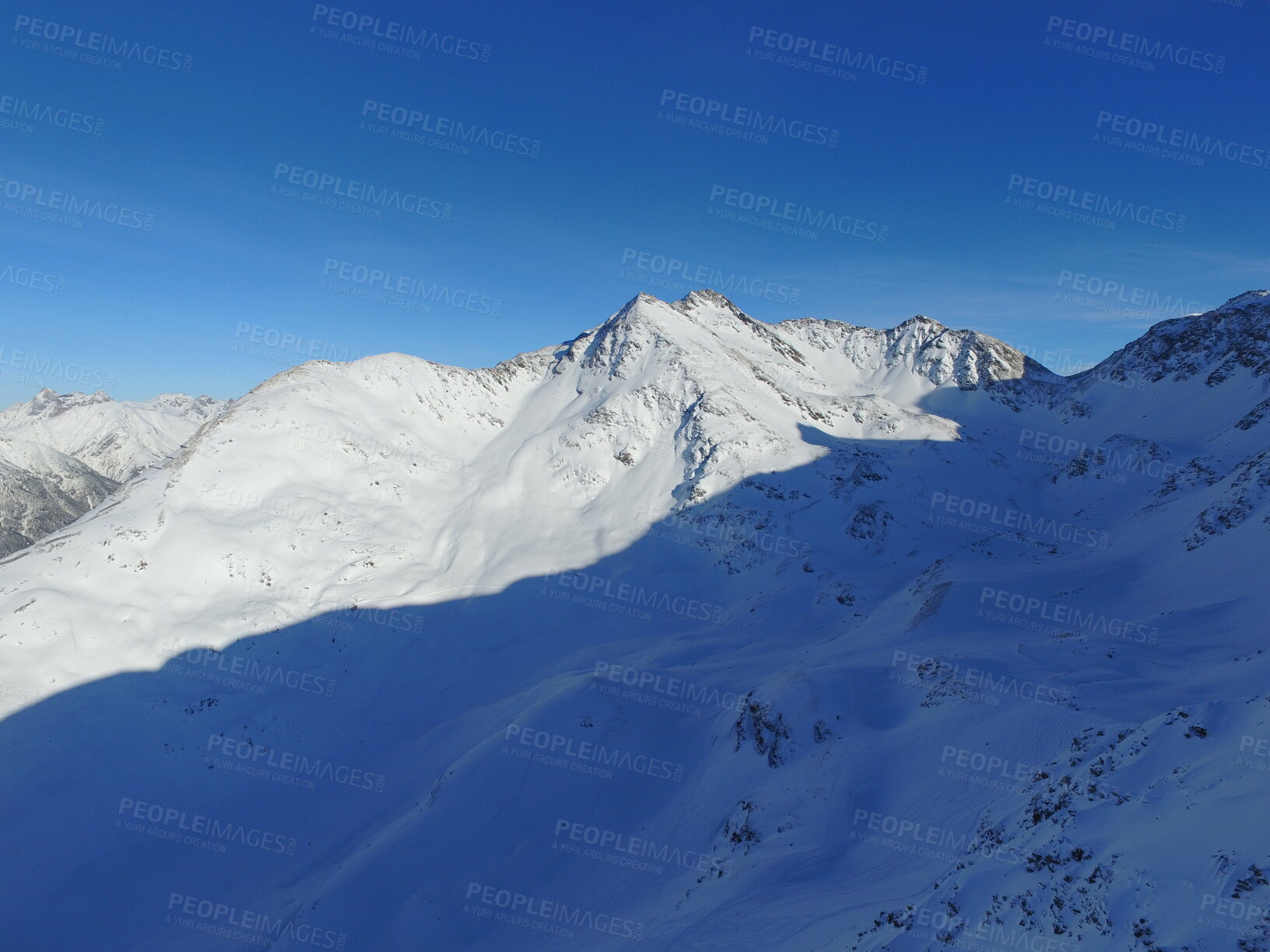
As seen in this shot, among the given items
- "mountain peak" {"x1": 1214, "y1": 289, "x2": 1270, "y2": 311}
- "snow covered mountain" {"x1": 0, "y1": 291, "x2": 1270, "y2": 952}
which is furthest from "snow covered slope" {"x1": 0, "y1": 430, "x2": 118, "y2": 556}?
"mountain peak" {"x1": 1214, "y1": 289, "x2": 1270, "y2": 311}

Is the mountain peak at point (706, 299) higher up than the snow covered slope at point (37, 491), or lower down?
higher up

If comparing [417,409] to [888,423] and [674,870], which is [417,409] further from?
[674,870]

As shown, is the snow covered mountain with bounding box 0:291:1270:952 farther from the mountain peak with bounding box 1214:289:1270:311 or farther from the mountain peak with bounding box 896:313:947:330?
the mountain peak with bounding box 896:313:947:330

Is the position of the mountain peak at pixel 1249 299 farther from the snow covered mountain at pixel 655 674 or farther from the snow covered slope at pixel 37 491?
the snow covered slope at pixel 37 491

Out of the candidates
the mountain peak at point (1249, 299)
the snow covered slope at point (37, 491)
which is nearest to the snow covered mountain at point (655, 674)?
the mountain peak at point (1249, 299)

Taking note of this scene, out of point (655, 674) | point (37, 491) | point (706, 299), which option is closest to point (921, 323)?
point (706, 299)

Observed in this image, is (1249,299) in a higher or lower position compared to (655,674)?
higher

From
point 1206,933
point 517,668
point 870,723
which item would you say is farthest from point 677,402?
point 1206,933

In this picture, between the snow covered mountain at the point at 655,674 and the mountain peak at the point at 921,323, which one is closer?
the snow covered mountain at the point at 655,674

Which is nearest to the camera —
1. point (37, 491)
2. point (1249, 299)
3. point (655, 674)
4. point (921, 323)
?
point (655, 674)

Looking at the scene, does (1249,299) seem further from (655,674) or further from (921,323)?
(655,674)
